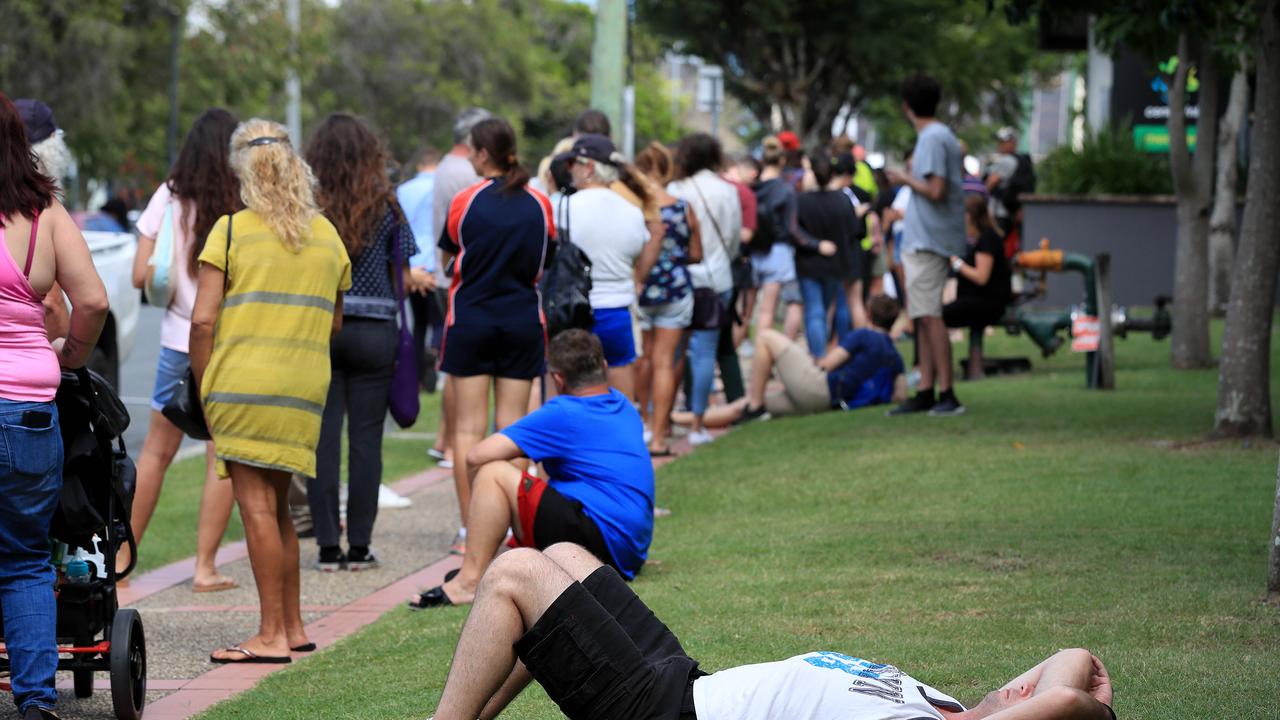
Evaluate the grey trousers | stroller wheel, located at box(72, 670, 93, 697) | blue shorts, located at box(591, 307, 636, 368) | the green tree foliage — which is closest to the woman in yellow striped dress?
stroller wheel, located at box(72, 670, 93, 697)

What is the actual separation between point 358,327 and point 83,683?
2.60m

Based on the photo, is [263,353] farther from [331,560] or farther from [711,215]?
[711,215]

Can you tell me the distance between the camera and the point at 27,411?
16.5 ft

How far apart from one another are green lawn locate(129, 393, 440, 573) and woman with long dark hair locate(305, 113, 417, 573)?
0.94 meters

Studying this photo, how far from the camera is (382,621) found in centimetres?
698

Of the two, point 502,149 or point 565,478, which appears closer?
point 565,478

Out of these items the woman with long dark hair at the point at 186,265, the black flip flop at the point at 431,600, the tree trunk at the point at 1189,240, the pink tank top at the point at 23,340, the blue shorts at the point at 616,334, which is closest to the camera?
the pink tank top at the point at 23,340

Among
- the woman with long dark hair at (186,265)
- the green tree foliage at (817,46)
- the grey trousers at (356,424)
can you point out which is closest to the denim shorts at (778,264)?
the grey trousers at (356,424)

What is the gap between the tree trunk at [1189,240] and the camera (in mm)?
15344

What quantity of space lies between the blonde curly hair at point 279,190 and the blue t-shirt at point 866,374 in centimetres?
762

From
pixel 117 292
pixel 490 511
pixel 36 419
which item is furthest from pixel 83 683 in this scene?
pixel 117 292

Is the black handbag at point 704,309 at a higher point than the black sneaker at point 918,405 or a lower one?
higher

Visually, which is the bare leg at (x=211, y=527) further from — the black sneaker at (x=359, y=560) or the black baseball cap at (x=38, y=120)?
the black baseball cap at (x=38, y=120)

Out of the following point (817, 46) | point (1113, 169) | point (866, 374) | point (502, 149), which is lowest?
point (866, 374)
